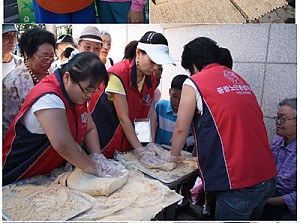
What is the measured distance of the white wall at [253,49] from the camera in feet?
4.61

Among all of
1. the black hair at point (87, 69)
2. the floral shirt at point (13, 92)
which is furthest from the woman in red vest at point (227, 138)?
the floral shirt at point (13, 92)

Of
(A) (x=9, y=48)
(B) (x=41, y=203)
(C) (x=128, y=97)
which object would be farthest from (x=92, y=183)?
(A) (x=9, y=48)

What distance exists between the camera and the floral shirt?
4.12 feet

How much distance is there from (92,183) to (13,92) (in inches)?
20.9

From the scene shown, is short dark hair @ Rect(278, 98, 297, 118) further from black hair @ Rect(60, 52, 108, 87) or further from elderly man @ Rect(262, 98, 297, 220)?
black hair @ Rect(60, 52, 108, 87)

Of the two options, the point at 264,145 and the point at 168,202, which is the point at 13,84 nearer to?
the point at 168,202

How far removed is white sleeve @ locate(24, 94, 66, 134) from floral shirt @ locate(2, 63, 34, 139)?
158mm

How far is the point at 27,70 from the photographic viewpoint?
4.31ft

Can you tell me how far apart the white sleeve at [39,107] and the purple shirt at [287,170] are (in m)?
1.15

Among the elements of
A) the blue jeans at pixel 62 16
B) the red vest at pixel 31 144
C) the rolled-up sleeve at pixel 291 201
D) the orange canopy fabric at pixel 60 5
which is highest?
the orange canopy fabric at pixel 60 5

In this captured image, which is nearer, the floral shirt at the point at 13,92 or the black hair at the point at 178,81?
the floral shirt at the point at 13,92

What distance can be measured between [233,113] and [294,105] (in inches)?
19.7

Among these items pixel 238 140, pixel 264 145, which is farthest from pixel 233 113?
pixel 264 145

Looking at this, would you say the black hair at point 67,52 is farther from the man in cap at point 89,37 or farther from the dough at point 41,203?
the dough at point 41,203
